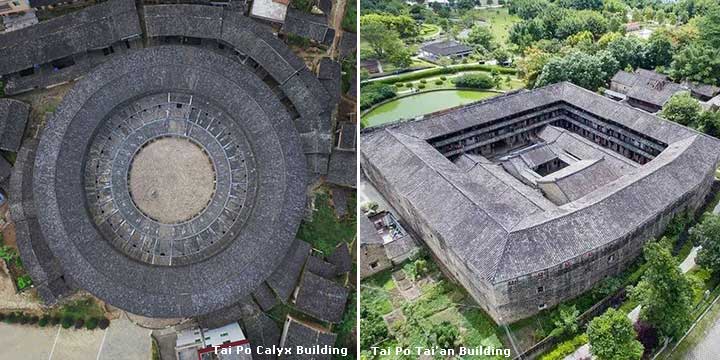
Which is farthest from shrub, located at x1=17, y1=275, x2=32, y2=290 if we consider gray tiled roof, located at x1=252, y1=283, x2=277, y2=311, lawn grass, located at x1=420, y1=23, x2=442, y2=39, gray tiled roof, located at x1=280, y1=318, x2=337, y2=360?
lawn grass, located at x1=420, y1=23, x2=442, y2=39

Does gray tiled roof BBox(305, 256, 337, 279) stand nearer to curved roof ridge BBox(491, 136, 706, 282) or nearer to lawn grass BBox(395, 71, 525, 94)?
curved roof ridge BBox(491, 136, 706, 282)

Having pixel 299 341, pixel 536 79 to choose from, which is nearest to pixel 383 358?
pixel 299 341

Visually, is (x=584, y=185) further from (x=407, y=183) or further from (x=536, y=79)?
(x=536, y=79)

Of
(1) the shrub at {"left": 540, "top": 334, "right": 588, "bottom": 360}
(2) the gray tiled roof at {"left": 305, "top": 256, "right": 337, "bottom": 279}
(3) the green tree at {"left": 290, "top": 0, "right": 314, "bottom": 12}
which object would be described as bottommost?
(2) the gray tiled roof at {"left": 305, "top": 256, "right": 337, "bottom": 279}

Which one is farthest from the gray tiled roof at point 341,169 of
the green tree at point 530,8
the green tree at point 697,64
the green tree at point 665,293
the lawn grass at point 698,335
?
the green tree at point 530,8

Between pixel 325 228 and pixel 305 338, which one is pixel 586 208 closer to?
pixel 325 228

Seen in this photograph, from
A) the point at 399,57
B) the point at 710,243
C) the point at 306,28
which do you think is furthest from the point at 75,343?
the point at 399,57
